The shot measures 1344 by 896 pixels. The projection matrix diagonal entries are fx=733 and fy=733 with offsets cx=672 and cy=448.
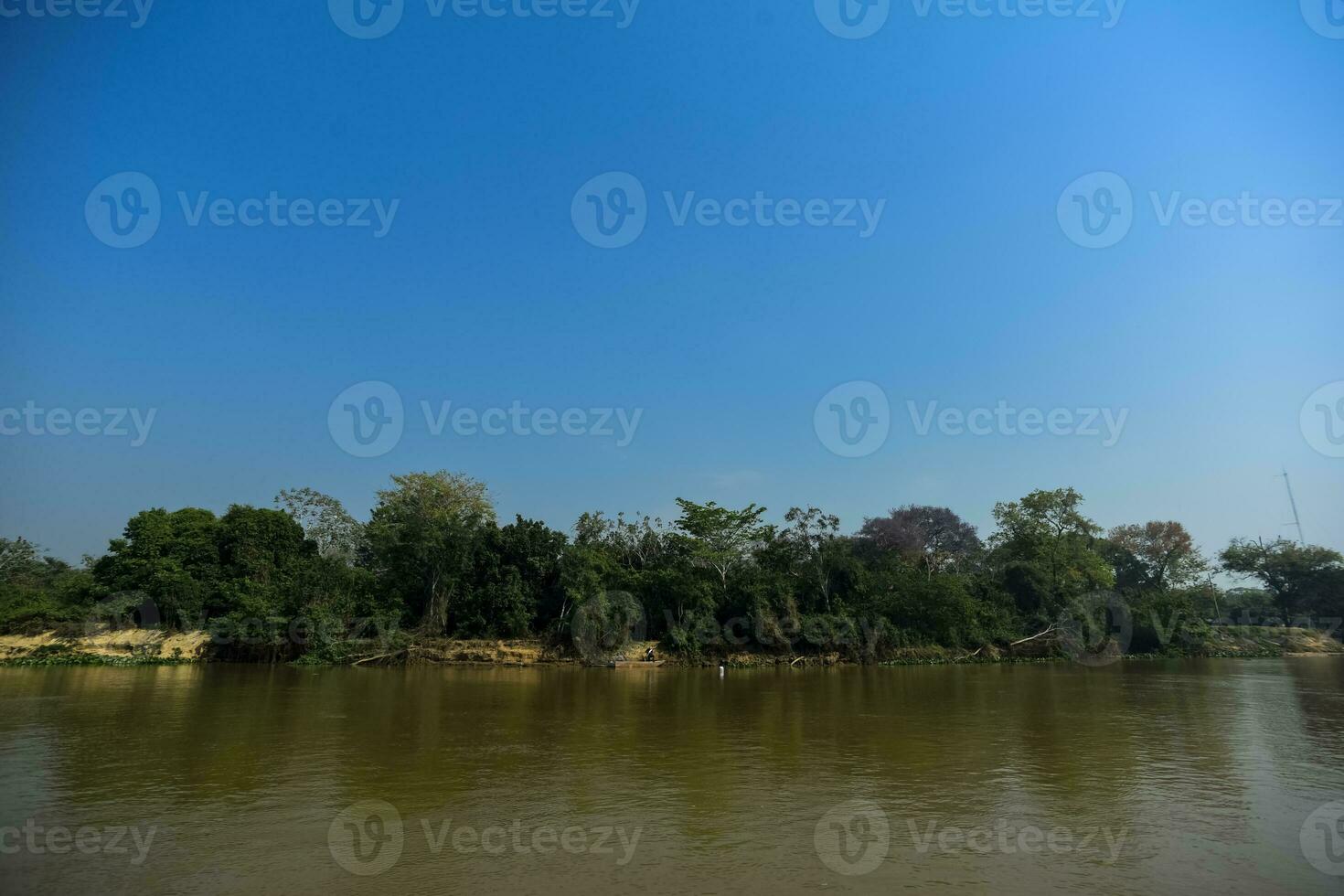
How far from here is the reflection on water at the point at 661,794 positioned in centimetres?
755

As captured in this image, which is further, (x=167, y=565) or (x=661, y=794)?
(x=167, y=565)

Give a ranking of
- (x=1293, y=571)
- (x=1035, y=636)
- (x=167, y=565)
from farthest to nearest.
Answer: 1. (x=1293, y=571)
2. (x=1035, y=636)
3. (x=167, y=565)

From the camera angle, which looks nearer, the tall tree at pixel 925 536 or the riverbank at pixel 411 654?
the riverbank at pixel 411 654

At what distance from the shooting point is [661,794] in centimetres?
1062

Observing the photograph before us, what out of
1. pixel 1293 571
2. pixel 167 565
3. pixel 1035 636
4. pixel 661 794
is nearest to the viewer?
pixel 661 794

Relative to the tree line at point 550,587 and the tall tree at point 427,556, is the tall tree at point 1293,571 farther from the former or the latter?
the tall tree at point 427,556

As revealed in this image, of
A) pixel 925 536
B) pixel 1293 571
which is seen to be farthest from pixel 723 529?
pixel 1293 571

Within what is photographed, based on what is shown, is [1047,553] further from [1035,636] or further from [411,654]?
[411,654]

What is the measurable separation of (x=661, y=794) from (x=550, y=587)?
91.2ft

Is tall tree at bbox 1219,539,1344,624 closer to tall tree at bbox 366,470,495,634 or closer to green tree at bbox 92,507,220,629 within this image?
tall tree at bbox 366,470,495,634

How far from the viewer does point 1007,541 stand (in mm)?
49625

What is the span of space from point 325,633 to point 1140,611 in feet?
149

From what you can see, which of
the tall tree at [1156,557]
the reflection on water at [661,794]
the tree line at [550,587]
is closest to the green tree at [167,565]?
the tree line at [550,587]

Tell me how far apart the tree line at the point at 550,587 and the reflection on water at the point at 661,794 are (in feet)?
46.6
